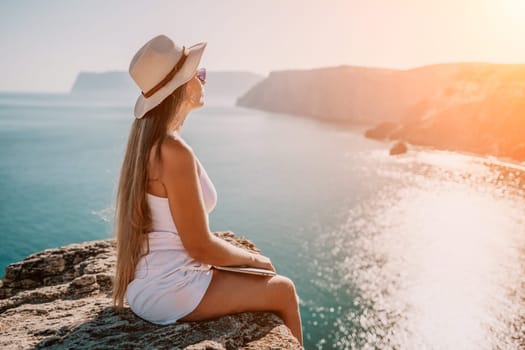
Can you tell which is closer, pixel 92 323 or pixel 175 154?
pixel 175 154

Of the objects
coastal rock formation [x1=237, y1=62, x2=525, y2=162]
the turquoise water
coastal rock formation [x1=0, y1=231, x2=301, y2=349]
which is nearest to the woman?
coastal rock formation [x1=0, y1=231, x2=301, y2=349]

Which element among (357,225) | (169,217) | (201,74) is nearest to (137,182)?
(169,217)

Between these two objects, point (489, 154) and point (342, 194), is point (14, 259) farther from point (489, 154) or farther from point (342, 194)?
point (489, 154)

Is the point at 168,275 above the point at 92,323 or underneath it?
above

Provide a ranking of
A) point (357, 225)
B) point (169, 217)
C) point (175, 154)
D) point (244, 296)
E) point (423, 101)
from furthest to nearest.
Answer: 1. point (423, 101)
2. point (357, 225)
3. point (244, 296)
4. point (169, 217)
5. point (175, 154)

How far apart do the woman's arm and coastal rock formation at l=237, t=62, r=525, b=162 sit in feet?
227

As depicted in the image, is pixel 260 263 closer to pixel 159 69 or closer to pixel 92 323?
pixel 92 323

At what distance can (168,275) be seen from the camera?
3203 mm

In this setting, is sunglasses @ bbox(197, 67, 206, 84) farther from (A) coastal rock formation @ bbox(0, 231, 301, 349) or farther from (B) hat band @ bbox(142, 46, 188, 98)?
(A) coastal rock formation @ bbox(0, 231, 301, 349)

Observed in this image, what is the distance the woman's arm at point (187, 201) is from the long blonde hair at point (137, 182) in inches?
5.3

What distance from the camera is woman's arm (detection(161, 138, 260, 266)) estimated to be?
2.88 m

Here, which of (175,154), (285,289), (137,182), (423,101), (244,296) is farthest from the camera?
(423,101)

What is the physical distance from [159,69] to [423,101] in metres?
101

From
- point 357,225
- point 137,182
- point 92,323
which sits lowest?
point 357,225
